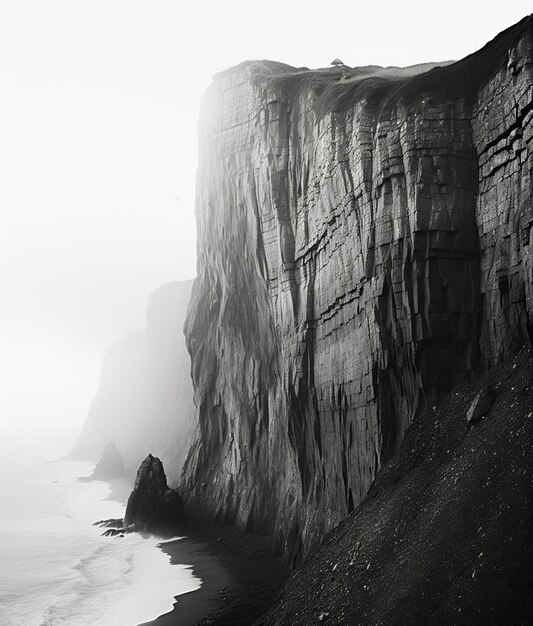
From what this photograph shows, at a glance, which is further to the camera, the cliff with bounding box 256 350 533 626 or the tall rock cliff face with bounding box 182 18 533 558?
the tall rock cliff face with bounding box 182 18 533 558

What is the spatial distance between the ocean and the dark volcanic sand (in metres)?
1.00

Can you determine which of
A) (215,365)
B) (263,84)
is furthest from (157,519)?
(263,84)

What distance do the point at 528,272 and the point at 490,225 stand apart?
361 cm

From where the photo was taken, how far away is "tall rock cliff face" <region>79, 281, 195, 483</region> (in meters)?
80.2

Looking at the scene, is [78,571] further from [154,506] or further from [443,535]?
[443,535]

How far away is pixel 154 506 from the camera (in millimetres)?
43875

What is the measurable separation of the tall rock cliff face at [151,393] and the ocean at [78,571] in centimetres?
1582

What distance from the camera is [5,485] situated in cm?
8700

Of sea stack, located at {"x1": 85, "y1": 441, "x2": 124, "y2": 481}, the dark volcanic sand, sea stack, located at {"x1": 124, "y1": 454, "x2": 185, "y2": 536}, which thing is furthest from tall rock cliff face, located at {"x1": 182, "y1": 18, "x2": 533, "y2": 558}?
sea stack, located at {"x1": 85, "y1": 441, "x2": 124, "y2": 481}

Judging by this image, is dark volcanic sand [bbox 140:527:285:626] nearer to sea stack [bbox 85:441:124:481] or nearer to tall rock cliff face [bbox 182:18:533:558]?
tall rock cliff face [bbox 182:18:533:558]

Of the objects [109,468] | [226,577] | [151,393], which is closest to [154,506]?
[226,577]

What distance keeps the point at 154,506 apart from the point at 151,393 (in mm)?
59742

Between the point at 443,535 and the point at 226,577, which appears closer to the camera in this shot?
the point at 443,535

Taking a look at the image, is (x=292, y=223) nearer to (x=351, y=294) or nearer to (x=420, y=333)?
(x=351, y=294)
